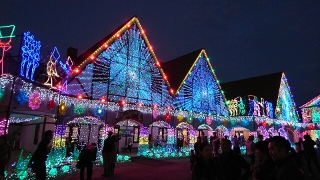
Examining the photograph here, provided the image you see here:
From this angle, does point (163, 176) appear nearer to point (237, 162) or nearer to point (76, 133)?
point (237, 162)

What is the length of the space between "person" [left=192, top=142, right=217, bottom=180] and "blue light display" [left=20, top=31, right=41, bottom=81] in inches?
314

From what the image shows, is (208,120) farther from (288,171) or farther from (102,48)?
(288,171)

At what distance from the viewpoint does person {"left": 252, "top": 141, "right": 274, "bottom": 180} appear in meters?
3.06

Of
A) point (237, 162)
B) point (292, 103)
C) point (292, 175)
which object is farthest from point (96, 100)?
point (292, 103)

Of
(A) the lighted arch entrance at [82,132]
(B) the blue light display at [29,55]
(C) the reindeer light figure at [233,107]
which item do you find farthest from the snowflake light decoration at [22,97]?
(C) the reindeer light figure at [233,107]

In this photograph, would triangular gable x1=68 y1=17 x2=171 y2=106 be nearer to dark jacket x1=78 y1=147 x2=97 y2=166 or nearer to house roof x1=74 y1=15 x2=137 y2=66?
house roof x1=74 y1=15 x2=137 y2=66

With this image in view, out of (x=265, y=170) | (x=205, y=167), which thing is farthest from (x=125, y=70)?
(x=265, y=170)

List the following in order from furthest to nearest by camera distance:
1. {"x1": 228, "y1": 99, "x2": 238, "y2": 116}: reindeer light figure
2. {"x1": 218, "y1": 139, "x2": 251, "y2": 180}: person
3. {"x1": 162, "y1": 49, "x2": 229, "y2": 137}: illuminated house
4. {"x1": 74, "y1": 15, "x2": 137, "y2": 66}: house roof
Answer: {"x1": 228, "y1": 99, "x2": 238, "y2": 116}: reindeer light figure, {"x1": 162, "y1": 49, "x2": 229, "y2": 137}: illuminated house, {"x1": 74, "y1": 15, "x2": 137, "y2": 66}: house roof, {"x1": 218, "y1": 139, "x2": 251, "y2": 180}: person

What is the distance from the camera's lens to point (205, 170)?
322 centimetres

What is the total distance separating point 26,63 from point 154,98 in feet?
31.0

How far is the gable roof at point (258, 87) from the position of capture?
28.7 metres

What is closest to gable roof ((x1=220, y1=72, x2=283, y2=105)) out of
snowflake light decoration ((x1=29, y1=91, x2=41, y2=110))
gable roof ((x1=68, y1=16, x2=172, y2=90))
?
gable roof ((x1=68, y1=16, x2=172, y2=90))

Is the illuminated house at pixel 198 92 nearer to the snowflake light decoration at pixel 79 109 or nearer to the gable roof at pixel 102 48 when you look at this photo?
the gable roof at pixel 102 48

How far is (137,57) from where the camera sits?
16266 millimetres
